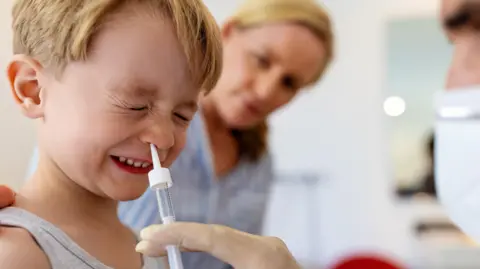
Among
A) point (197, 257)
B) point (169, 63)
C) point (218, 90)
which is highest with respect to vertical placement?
point (218, 90)

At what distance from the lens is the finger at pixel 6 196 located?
385mm

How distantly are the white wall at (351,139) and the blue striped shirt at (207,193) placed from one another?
1.16 m

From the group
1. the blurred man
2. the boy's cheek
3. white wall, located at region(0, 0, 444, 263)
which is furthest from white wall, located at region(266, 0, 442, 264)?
the boy's cheek

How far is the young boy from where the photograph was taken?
14.1 inches

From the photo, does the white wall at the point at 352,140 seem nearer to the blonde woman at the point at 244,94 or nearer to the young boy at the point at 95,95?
the blonde woman at the point at 244,94

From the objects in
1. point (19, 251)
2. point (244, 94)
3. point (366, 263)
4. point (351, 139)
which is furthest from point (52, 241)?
point (351, 139)

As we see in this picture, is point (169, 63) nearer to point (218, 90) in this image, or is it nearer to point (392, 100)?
point (218, 90)

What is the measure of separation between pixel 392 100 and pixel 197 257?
1.79 m

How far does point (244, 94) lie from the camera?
2.59 feet

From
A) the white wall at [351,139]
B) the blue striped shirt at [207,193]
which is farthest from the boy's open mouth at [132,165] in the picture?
the white wall at [351,139]

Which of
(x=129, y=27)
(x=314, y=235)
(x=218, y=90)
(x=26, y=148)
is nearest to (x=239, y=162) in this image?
(x=218, y=90)

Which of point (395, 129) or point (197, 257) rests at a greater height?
point (395, 129)

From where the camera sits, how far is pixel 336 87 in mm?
2109

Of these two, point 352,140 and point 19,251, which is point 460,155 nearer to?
point 19,251
